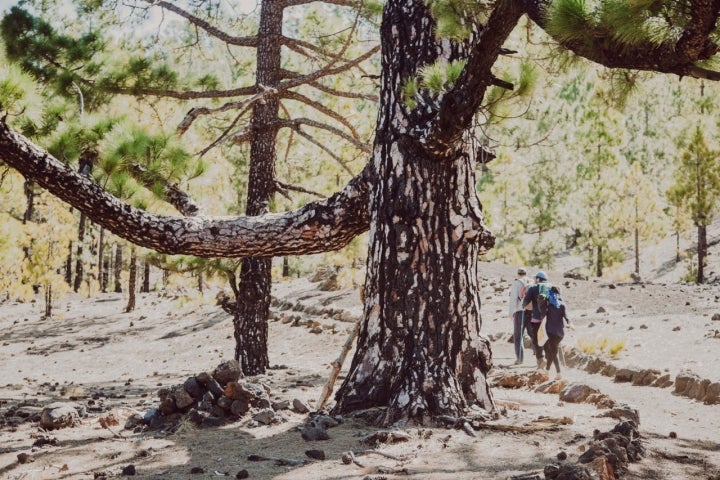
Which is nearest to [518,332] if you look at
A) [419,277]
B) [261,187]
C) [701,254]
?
[261,187]

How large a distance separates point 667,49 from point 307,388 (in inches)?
214

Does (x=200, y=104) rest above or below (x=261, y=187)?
above

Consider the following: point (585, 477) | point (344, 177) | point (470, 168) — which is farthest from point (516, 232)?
point (585, 477)

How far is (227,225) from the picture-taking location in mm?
5070

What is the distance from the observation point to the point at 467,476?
10.3ft

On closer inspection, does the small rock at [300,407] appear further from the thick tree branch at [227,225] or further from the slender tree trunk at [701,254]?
the slender tree trunk at [701,254]

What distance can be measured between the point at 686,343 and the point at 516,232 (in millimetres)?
17148

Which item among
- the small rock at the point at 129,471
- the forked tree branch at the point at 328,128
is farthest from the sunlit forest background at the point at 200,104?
the small rock at the point at 129,471

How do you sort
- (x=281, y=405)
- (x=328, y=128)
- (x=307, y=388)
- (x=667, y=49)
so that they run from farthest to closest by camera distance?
(x=328, y=128) < (x=307, y=388) < (x=281, y=405) < (x=667, y=49)

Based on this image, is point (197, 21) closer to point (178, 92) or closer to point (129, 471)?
point (178, 92)

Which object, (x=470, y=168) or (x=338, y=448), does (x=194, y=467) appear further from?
(x=470, y=168)

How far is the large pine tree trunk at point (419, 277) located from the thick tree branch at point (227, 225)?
46 cm

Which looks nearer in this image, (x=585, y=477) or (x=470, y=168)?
(x=585, y=477)

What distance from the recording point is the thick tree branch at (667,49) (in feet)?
7.55
